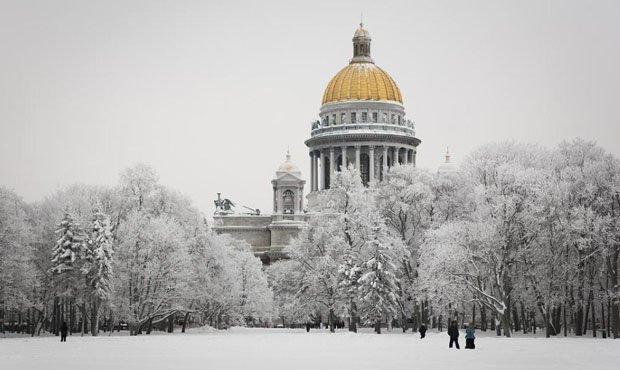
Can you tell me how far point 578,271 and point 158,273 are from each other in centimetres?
2921

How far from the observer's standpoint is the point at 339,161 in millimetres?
160625

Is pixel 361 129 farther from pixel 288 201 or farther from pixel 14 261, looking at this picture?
pixel 14 261

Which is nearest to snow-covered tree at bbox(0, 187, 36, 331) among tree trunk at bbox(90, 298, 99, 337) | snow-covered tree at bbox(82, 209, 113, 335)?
snow-covered tree at bbox(82, 209, 113, 335)

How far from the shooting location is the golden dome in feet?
Result: 529

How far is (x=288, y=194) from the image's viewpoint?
504 ft

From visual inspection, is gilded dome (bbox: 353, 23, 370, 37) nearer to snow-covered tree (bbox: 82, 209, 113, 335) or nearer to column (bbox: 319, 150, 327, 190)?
column (bbox: 319, 150, 327, 190)

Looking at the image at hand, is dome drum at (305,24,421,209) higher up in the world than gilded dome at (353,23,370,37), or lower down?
lower down

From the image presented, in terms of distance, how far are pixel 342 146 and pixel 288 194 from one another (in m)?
11.7

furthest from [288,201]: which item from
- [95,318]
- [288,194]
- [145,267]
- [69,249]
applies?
[95,318]

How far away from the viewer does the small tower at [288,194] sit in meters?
152

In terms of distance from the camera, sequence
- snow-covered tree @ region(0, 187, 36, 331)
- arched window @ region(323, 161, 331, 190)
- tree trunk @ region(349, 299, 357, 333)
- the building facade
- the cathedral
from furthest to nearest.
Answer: arched window @ region(323, 161, 331, 190), the cathedral, the building facade, tree trunk @ region(349, 299, 357, 333), snow-covered tree @ region(0, 187, 36, 331)

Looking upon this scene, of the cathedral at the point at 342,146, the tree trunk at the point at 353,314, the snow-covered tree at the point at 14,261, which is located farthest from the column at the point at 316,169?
the snow-covered tree at the point at 14,261

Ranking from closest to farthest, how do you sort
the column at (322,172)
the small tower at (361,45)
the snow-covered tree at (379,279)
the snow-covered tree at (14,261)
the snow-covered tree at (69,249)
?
the snow-covered tree at (14,261) < the snow-covered tree at (69,249) < the snow-covered tree at (379,279) < the column at (322,172) < the small tower at (361,45)

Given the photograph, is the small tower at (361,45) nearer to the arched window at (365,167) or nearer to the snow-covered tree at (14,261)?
the arched window at (365,167)
